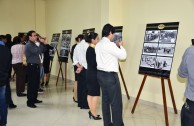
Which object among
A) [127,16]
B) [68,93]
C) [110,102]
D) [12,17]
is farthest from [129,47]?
[12,17]

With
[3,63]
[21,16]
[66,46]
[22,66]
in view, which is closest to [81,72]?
[3,63]

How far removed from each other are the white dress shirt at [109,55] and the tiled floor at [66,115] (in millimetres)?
1224

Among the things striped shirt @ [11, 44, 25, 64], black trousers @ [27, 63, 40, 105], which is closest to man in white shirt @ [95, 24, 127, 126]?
black trousers @ [27, 63, 40, 105]

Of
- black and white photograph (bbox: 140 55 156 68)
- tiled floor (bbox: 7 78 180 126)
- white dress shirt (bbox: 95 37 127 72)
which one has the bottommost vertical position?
tiled floor (bbox: 7 78 180 126)

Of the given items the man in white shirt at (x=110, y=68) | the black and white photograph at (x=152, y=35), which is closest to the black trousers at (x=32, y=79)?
the man in white shirt at (x=110, y=68)

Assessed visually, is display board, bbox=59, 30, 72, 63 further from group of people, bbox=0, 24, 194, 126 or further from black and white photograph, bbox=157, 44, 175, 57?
black and white photograph, bbox=157, 44, 175, 57

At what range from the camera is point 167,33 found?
407 centimetres

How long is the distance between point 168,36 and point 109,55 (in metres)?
1.44

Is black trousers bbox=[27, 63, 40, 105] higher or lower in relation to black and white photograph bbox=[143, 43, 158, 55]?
lower

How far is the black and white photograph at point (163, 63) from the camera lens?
3916 millimetres

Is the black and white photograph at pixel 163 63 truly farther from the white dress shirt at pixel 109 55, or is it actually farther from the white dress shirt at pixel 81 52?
the white dress shirt at pixel 81 52

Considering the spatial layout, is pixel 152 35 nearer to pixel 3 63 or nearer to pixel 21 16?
pixel 3 63

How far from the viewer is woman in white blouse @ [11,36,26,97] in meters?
5.84

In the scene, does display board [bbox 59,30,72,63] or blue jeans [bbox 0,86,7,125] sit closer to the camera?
blue jeans [bbox 0,86,7,125]
